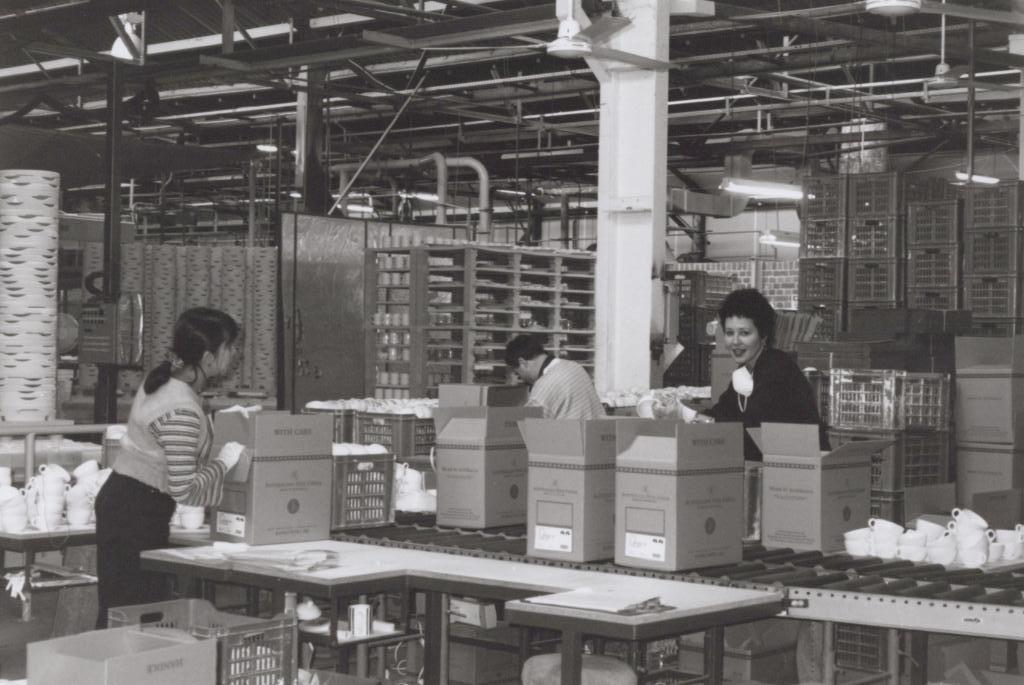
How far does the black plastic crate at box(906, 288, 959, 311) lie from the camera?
36.0ft

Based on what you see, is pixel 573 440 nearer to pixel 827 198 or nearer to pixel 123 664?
pixel 123 664

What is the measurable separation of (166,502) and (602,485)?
5.41 ft

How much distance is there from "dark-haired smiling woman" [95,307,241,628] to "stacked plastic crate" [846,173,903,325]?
7435 millimetres

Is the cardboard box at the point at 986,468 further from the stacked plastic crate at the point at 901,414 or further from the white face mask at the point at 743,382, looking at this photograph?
the white face mask at the point at 743,382

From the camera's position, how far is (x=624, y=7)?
8.59 metres

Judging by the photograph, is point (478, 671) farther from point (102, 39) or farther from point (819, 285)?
point (102, 39)

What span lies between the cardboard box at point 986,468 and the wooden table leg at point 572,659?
5.99 m

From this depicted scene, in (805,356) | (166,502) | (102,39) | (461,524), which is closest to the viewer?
(166,502)

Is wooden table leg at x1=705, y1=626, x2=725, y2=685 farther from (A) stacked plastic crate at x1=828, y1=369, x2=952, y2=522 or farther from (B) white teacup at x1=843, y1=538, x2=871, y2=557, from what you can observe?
(A) stacked plastic crate at x1=828, y1=369, x2=952, y2=522

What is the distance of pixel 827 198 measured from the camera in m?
11.5

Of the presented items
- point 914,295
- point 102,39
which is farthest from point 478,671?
point 102,39

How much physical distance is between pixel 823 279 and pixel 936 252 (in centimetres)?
97

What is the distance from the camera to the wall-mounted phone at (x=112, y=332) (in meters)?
9.45

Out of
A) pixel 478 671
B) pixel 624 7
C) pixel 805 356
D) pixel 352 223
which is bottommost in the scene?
pixel 478 671
